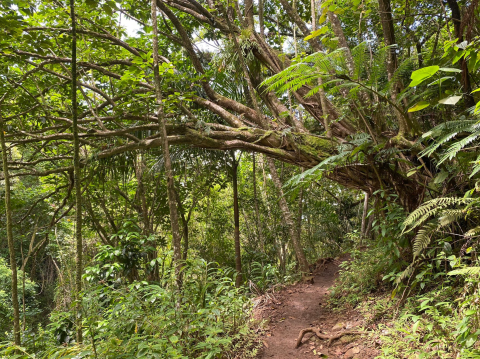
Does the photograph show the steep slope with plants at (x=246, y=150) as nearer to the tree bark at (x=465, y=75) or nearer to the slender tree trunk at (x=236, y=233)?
the tree bark at (x=465, y=75)

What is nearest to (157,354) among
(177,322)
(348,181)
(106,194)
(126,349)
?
(126,349)

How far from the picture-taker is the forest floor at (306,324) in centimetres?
316

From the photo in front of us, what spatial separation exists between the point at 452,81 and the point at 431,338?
2486 mm

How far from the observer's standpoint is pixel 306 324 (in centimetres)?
424

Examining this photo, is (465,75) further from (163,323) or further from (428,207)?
(163,323)

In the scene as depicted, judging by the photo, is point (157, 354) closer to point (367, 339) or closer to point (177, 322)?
point (177, 322)

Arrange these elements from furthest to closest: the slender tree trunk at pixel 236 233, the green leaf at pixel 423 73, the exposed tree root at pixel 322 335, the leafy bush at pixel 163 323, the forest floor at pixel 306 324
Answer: the slender tree trunk at pixel 236 233 < the exposed tree root at pixel 322 335 < the forest floor at pixel 306 324 < the leafy bush at pixel 163 323 < the green leaf at pixel 423 73

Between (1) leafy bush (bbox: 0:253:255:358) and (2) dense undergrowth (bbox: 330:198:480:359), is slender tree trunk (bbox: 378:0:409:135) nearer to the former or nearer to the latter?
(2) dense undergrowth (bbox: 330:198:480:359)

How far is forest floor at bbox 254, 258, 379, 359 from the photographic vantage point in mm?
3156

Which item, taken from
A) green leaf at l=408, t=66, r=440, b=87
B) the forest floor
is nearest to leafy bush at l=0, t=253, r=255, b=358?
the forest floor

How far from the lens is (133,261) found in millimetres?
4703

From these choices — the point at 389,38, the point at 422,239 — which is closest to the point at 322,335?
the point at 422,239

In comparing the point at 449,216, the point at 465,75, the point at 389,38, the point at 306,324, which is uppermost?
the point at 389,38

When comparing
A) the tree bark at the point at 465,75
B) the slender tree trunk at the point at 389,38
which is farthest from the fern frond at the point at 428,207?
the slender tree trunk at the point at 389,38
